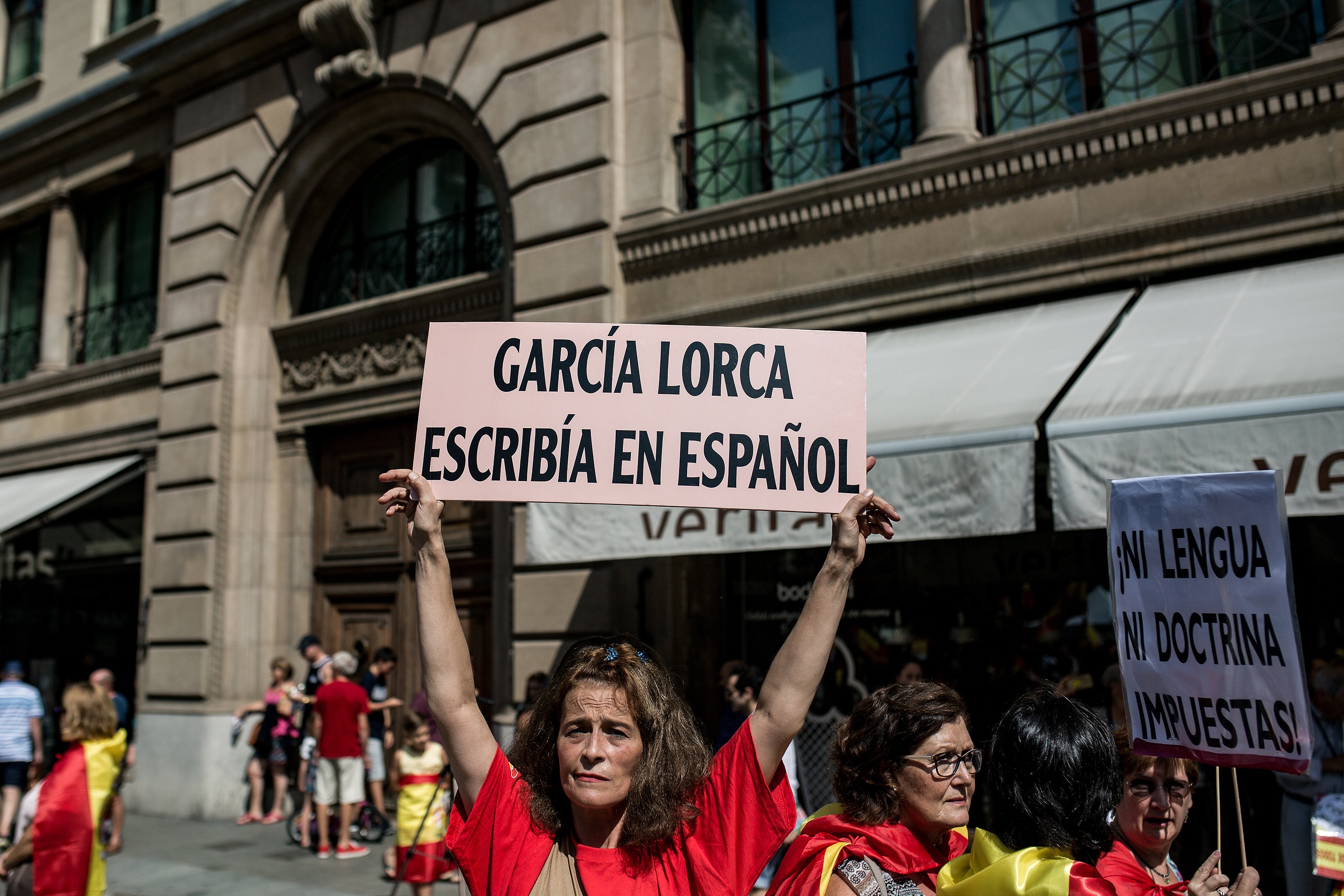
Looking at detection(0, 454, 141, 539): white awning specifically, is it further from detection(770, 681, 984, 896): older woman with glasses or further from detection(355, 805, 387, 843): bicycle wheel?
detection(770, 681, 984, 896): older woman with glasses

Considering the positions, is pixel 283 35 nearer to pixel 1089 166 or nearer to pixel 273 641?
pixel 273 641

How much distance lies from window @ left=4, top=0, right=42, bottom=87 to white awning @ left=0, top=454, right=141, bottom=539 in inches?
260

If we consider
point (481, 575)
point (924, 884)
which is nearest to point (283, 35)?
point (481, 575)

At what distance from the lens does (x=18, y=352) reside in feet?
56.0

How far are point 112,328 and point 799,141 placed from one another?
1086cm

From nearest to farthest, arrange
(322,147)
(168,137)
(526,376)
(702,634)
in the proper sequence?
1. (526,376)
2. (702,634)
3. (322,147)
4. (168,137)

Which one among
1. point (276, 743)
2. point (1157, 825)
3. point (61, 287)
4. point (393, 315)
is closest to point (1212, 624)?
point (1157, 825)

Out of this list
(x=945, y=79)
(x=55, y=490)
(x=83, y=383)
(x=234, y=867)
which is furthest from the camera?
(x=83, y=383)

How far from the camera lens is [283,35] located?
13.2m

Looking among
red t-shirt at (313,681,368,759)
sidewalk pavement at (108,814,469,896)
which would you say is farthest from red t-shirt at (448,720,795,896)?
red t-shirt at (313,681,368,759)

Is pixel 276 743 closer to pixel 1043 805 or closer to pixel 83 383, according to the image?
pixel 83 383

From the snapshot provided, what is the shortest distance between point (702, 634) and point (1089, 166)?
5098mm

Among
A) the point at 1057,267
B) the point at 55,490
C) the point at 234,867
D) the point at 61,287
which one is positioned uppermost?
the point at 61,287

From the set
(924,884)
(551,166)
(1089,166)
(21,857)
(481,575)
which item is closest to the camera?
(924,884)
